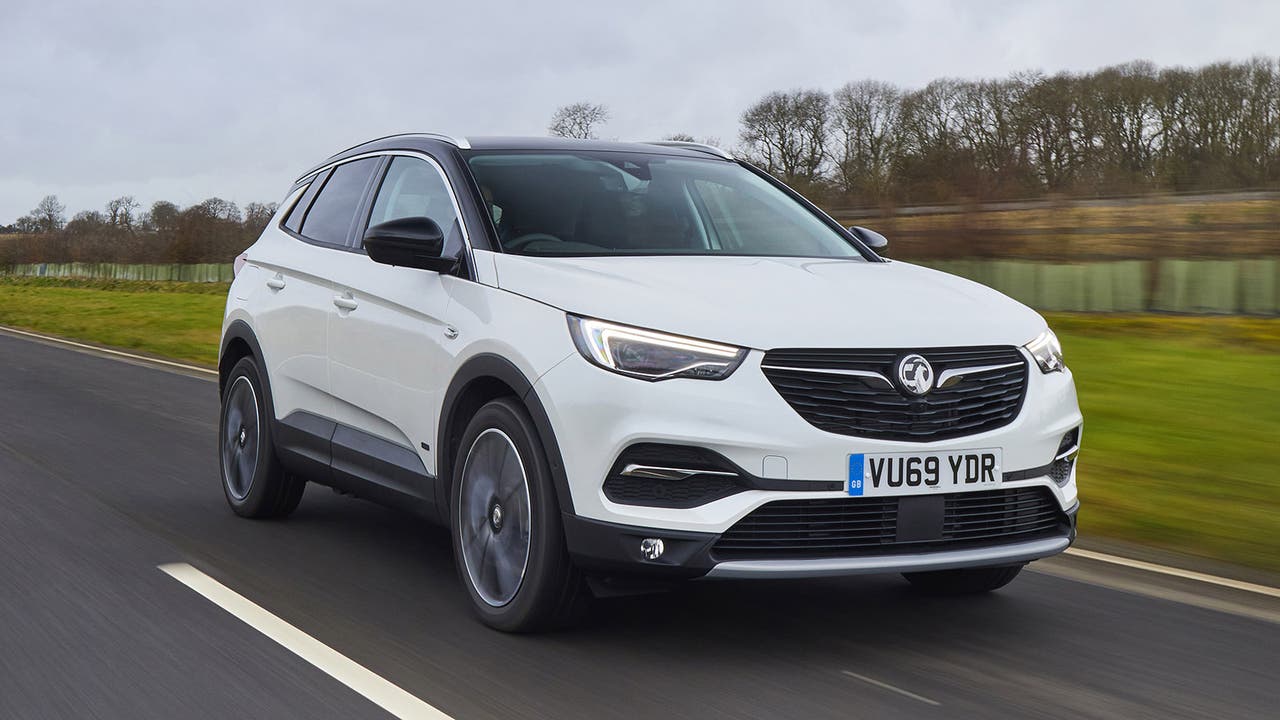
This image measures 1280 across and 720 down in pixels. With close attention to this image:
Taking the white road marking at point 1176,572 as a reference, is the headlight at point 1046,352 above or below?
above

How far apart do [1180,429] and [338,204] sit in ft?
19.4

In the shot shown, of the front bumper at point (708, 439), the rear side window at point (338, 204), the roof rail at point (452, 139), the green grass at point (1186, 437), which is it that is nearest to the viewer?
the front bumper at point (708, 439)

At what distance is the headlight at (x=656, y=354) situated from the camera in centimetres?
400

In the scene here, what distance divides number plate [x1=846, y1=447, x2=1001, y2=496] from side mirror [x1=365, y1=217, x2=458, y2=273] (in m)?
1.67

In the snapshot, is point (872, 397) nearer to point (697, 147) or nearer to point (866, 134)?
point (697, 147)

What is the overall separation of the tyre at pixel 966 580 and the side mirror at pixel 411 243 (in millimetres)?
2050

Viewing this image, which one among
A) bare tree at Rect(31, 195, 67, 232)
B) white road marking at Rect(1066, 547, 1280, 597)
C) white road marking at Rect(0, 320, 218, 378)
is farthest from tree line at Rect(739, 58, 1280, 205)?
bare tree at Rect(31, 195, 67, 232)

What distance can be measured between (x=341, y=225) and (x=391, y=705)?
2.89 meters

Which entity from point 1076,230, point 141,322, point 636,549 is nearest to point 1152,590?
point 636,549

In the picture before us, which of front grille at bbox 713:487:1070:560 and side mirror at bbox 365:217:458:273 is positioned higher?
side mirror at bbox 365:217:458:273

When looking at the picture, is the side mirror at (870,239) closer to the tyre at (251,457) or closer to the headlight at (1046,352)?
the headlight at (1046,352)

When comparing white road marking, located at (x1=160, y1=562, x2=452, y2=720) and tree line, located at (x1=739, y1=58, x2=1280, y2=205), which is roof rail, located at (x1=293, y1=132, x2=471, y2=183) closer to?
white road marking, located at (x1=160, y1=562, x2=452, y2=720)

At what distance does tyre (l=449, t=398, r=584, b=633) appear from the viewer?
4.31 meters

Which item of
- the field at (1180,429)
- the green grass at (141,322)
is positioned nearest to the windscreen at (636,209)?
the field at (1180,429)
